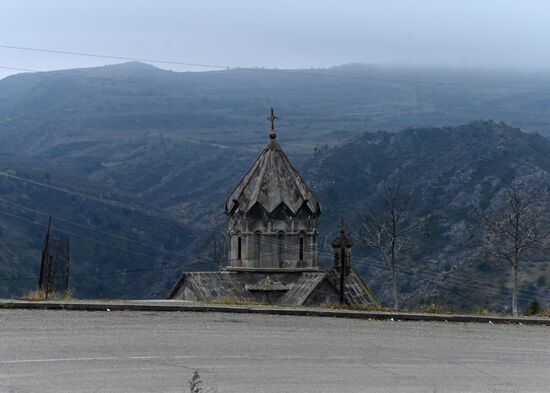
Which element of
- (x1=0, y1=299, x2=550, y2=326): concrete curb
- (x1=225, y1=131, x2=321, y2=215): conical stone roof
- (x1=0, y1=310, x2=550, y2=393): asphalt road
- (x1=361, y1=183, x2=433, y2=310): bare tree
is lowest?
(x1=361, y1=183, x2=433, y2=310): bare tree

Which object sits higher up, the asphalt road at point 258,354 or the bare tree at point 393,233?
the asphalt road at point 258,354

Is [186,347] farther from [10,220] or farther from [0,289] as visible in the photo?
[10,220]

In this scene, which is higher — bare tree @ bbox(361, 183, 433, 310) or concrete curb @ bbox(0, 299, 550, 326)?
concrete curb @ bbox(0, 299, 550, 326)

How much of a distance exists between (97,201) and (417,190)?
175ft

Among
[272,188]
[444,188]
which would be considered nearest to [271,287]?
[272,188]

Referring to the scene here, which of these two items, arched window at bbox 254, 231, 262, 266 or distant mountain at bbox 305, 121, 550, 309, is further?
distant mountain at bbox 305, 121, 550, 309

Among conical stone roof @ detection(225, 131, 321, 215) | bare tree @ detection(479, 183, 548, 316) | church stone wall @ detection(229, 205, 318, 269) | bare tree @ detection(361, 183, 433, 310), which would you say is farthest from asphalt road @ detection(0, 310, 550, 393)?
conical stone roof @ detection(225, 131, 321, 215)

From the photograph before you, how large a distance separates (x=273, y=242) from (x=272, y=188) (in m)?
1.55

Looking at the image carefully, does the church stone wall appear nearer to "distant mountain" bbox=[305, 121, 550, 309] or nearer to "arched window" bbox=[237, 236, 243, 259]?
"arched window" bbox=[237, 236, 243, 259]

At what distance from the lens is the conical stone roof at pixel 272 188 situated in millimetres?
31641

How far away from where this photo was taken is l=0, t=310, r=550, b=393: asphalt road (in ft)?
36.5

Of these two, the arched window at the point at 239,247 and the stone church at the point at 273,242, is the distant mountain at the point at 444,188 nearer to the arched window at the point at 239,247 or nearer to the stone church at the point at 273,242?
the stone church at the point at 273,242

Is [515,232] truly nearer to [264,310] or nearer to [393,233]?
[393,233]

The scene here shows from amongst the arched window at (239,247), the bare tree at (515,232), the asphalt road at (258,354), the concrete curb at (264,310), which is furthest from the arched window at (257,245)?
the asphalt road at (258,354)
